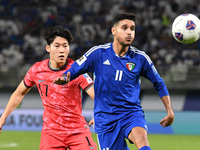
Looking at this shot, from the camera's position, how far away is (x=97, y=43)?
51.9 feet

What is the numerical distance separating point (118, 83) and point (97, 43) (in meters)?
11.7

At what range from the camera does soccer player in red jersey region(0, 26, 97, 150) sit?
4.48 m

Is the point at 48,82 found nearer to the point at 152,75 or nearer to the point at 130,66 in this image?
the point at 130,66

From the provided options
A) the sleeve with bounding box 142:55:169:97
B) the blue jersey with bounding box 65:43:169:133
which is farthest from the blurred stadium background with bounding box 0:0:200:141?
the blue jersey with bounding box 65:43:169:133

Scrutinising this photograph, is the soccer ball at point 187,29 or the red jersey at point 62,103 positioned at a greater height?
the soccer ball at point 187,29

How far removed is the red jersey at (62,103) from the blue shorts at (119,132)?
517 mm

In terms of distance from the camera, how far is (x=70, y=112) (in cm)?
461

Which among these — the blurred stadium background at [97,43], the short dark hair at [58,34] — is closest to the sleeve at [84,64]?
the short dark hair at [58,34]

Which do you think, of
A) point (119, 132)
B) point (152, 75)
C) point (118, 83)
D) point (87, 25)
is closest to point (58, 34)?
point (118, 83)

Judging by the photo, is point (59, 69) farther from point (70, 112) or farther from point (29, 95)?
point (29, 95)

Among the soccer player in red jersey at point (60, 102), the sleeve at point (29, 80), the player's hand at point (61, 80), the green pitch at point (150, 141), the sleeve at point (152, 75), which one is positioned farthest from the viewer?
the green pitch at point (150, 141)

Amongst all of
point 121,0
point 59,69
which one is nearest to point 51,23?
point 121,0

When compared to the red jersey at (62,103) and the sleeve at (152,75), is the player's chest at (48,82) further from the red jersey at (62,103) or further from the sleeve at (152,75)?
the sleeve at (152,75)

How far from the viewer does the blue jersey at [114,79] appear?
13.8 feet
